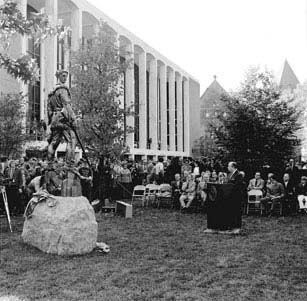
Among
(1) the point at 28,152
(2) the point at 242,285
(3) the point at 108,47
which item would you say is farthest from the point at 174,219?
(1) the point at 28,152

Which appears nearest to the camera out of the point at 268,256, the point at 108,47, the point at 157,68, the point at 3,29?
the point at 3,29

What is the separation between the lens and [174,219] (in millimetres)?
12984

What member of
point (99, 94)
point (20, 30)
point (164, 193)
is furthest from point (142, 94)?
point (20, 30)

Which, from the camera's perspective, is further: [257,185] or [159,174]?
[159,174]

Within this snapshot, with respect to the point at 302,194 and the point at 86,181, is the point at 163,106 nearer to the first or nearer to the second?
the point at 302,194

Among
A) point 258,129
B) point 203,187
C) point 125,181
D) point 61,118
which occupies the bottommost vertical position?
point 203,187

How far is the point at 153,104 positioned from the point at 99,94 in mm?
29730

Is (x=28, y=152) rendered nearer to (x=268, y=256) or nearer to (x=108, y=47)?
(x=108, y=47)

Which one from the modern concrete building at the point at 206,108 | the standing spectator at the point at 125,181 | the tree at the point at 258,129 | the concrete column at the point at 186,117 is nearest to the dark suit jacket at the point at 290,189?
the tree at the point at 258,129

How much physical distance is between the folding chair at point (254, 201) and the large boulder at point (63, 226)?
7.28 m

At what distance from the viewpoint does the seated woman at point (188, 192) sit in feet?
49.2

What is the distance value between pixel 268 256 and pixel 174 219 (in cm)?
521

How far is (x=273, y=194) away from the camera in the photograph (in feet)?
47.2

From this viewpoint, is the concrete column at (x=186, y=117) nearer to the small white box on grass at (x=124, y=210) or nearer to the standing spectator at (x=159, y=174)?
the standing spectator at (x=159, y=174)
